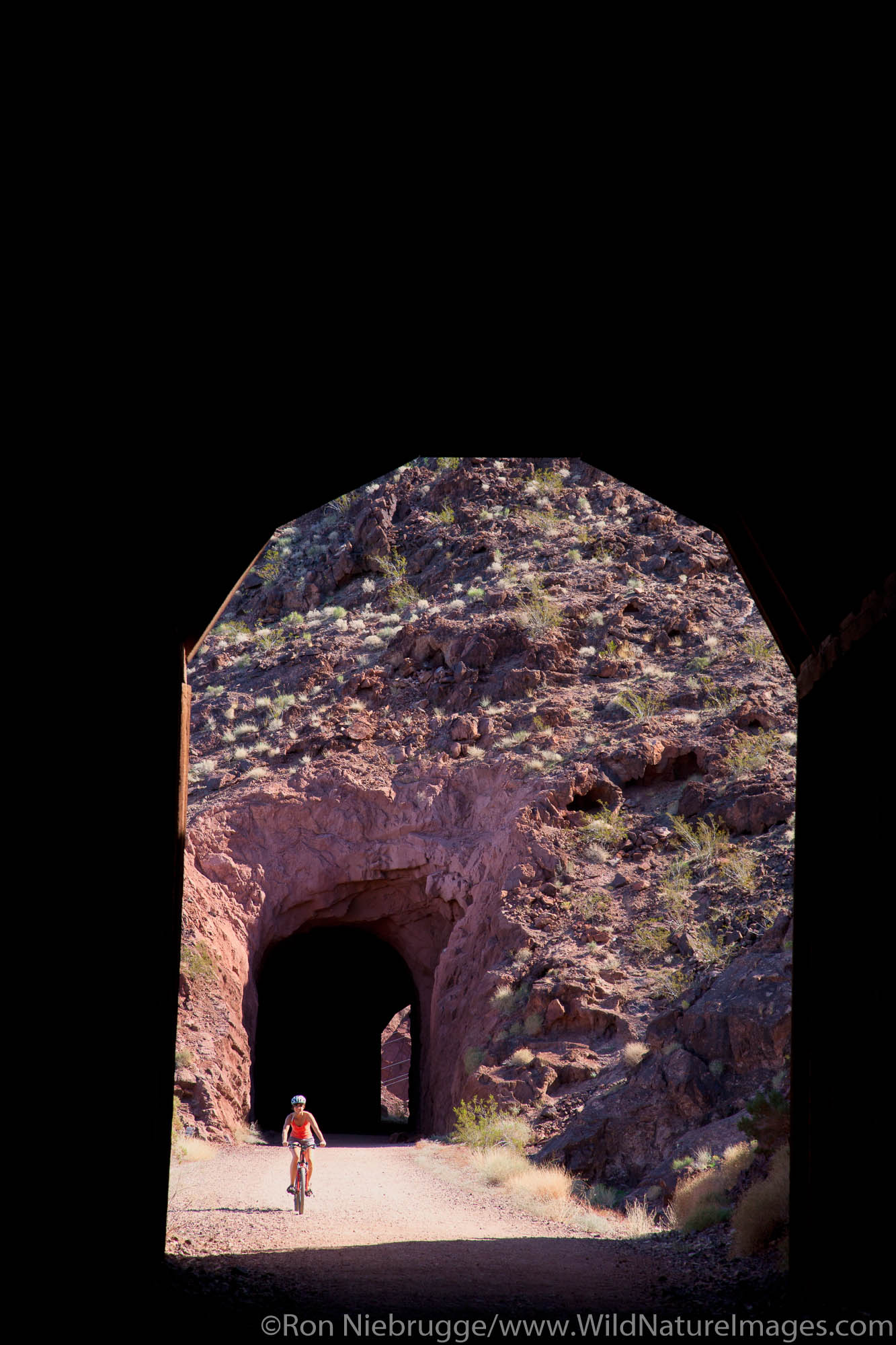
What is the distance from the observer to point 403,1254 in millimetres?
9234

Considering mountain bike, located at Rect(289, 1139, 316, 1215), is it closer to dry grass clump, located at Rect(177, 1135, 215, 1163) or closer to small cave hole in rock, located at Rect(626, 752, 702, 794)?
dry grass clump, located at Rect(177, 1135, 215, 1163)

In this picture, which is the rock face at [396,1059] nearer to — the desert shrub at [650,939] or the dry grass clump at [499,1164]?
the desert shrub at [650,939]

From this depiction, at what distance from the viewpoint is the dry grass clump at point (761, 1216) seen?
895 centimetres

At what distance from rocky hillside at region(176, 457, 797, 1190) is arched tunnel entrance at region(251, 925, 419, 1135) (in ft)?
10.4

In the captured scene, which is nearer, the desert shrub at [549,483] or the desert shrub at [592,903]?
the desert shrub at [592,903]

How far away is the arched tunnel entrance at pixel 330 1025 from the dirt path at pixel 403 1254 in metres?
10.9

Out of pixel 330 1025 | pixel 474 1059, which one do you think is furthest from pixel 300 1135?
pixel 330 1025

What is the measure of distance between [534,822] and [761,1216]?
11.8 metres

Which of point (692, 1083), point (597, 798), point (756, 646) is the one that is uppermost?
point (756, 646)

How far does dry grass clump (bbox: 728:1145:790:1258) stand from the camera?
8.95 meters

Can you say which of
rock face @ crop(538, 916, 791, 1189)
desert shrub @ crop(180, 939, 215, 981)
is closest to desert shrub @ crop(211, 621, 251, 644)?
desert shrub @ crop(180, 939, 215, 981)

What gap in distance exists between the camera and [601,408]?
299 inches

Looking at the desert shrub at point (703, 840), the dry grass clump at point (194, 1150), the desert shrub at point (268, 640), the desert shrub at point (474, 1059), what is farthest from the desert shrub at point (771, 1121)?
the desert shrub at point (268, 640)

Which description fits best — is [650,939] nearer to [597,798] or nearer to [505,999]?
[505,999]
